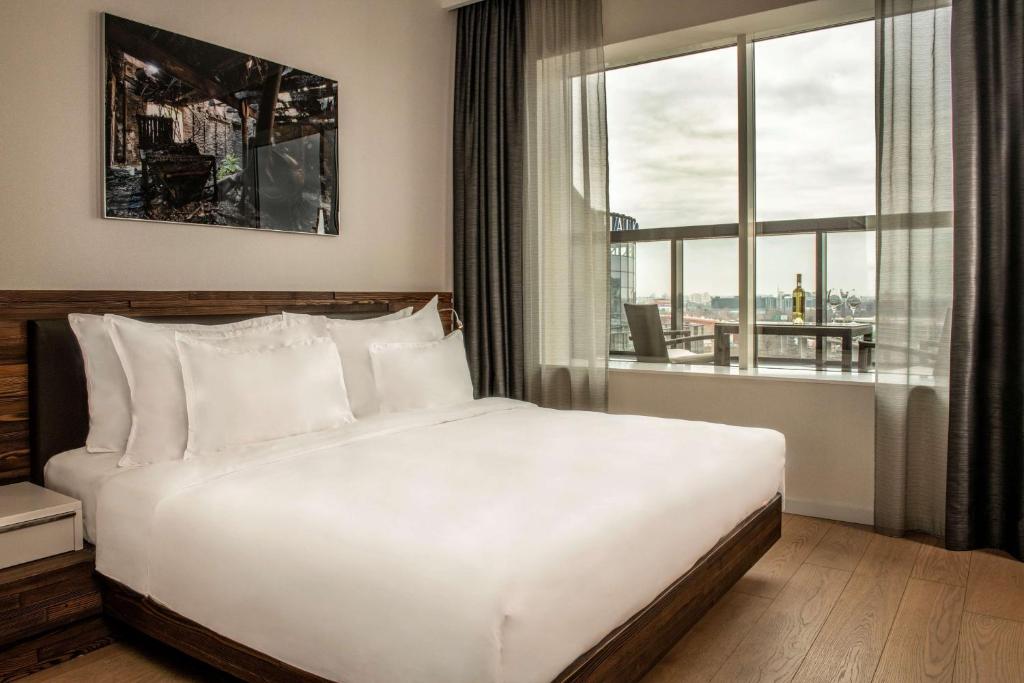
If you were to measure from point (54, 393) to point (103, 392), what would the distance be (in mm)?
173

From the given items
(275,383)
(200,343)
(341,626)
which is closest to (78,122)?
(200,343)

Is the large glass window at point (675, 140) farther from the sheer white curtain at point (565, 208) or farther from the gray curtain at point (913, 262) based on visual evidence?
the gray curtain at point (913, 262)

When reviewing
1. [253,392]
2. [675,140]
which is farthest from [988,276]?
[253,392]

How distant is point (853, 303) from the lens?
3.62 m

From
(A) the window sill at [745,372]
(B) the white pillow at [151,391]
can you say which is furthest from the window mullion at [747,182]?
(B) the white pillow at [151,391]

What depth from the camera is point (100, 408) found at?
2445mm

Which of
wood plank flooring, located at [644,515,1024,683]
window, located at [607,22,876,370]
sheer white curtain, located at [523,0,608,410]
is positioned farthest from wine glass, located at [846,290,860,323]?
sheer white curtain, located at [523,0,608,410]

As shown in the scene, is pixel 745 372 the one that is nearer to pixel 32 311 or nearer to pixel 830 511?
pixel 830 511

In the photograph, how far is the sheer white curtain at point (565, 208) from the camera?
394 centimetres

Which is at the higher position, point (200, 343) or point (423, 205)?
point (423, 205)

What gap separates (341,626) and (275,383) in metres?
1.23

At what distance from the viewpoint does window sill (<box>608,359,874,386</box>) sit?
3494 millimetres

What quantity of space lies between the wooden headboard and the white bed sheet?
0.12m

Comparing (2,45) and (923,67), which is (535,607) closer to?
(2,45)
